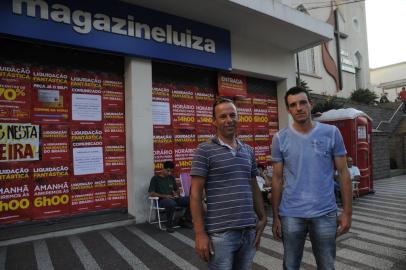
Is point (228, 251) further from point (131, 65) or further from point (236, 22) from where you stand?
point (236, 22)

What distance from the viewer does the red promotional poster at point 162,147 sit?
8195 millimetres

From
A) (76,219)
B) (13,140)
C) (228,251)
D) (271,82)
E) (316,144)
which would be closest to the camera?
(228,251)

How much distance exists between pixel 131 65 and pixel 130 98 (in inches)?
26.6

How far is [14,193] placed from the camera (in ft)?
20.7

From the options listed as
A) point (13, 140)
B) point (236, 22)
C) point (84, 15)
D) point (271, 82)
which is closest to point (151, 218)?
point (13, 140)

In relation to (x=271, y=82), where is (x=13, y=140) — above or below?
below

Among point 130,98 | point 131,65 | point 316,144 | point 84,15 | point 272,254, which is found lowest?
point 272,254

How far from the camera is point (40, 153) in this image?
665cm

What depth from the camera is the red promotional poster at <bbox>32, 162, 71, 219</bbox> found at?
655 cm

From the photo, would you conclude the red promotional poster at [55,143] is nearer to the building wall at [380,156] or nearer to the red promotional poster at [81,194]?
the red promotional poster at [81,194]

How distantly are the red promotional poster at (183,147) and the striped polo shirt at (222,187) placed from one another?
6171mm

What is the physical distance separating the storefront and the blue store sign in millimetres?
19

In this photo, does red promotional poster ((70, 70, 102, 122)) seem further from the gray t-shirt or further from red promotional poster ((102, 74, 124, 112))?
the gray t-shirt

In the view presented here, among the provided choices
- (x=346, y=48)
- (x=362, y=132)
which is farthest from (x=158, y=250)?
(x=346, y=48)
